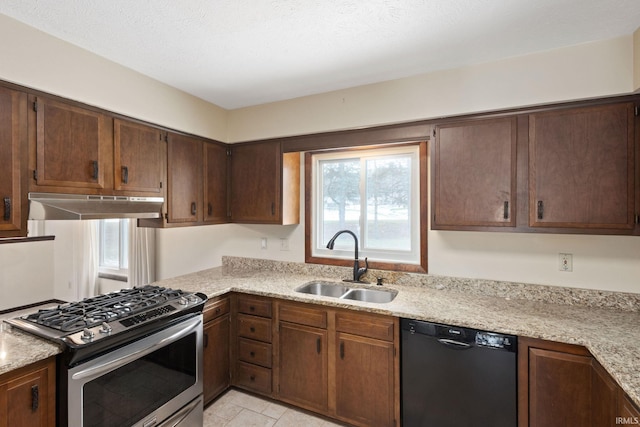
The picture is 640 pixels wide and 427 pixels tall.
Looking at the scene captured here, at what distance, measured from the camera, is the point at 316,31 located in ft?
5.76

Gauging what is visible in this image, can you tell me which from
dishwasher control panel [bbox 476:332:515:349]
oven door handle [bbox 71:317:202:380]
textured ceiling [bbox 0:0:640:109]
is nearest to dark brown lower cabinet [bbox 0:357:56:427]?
oven door handle [bbox 71:317:202:380]

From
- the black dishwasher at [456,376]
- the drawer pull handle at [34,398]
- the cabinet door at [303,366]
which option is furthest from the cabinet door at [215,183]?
the black dishwasher at [456,376]

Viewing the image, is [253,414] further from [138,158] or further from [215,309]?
[138,158]

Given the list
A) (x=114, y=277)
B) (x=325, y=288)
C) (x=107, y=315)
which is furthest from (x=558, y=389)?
(x=114, y=277)

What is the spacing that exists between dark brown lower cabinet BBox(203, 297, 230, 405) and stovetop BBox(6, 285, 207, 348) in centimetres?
25

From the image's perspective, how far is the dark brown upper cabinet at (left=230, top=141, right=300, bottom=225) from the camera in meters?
2.82

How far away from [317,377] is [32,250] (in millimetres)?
2372

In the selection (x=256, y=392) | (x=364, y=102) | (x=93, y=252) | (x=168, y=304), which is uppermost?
(x=364, y=102)

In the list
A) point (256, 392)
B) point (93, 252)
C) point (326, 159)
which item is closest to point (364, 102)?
point (326, 159)

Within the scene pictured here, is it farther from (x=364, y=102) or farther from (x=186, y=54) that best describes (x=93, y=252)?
(x=364, y=102)

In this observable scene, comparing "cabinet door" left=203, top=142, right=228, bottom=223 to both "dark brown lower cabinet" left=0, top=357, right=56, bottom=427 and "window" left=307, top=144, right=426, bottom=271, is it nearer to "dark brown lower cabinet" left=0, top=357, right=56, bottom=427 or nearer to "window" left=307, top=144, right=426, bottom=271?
"window" left=307, top=144, right=426, bottom=271

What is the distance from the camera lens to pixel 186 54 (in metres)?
2.02

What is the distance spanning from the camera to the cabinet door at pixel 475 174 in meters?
2.01

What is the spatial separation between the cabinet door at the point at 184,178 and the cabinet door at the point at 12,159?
93 cm
